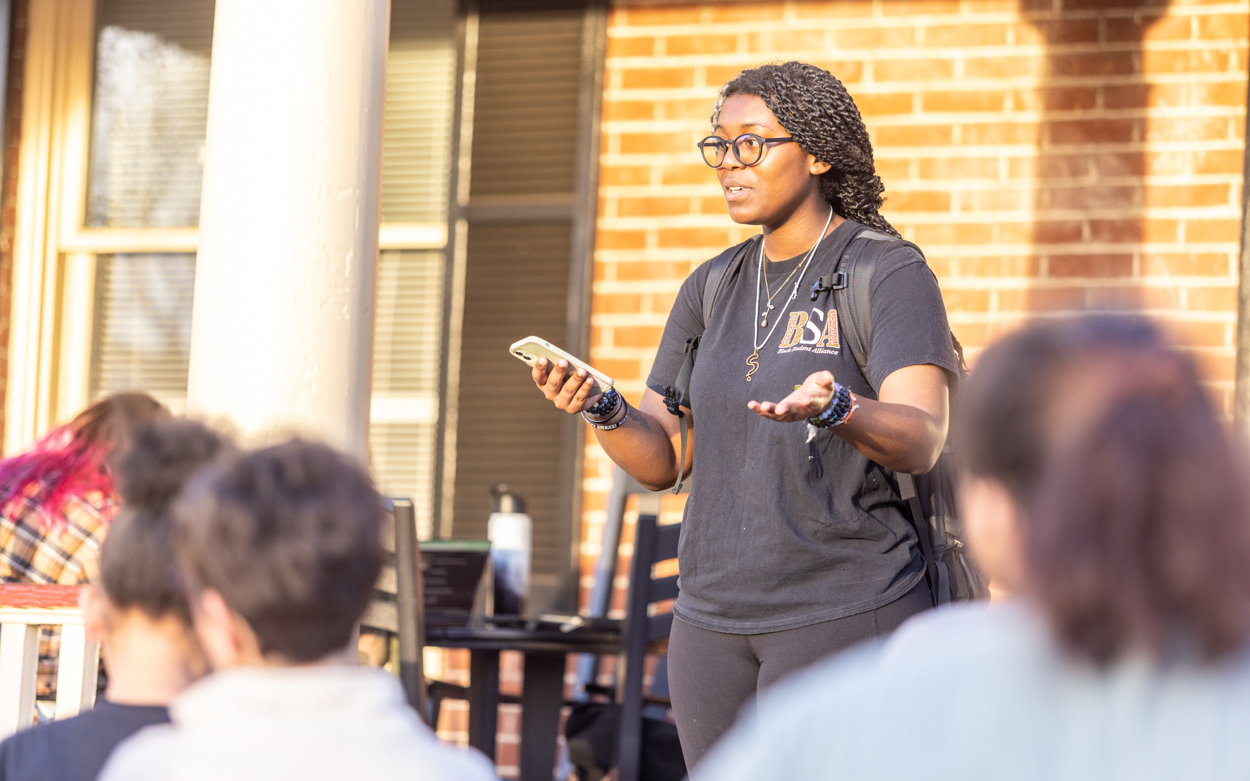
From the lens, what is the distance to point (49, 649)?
150 inches

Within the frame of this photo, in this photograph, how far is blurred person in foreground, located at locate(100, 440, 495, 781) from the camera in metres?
1.39

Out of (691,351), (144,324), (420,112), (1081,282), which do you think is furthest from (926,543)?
(144,324)

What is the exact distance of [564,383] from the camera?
2.64 m

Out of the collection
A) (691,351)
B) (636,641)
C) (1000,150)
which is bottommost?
(636,641)

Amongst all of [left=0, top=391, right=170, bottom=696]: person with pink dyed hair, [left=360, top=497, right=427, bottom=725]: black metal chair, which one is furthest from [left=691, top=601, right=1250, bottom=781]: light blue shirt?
[left=0, top=391, right=170, bottom=696]: person with pink dyed hair

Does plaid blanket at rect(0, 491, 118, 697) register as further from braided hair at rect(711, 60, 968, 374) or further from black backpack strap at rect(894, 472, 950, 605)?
black backpack strap at rect(894, 472, 950, 605)

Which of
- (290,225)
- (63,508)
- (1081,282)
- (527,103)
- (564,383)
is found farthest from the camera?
(527,103)

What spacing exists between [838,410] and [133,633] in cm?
112

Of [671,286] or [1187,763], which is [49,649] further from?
[1187,763]

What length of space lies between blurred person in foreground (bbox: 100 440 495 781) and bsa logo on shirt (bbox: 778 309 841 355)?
3.99ft

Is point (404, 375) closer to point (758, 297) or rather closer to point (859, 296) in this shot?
point (758, 297)

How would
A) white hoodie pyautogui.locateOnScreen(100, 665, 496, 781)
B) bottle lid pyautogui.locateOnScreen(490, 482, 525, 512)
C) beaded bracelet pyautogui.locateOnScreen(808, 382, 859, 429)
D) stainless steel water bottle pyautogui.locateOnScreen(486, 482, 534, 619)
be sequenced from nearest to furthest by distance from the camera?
white hoodie pyautogui.locateOnScreen(100, 665, 496, 781)
beaded bracelet pyautogui.locateOnScreen(808, 382, 859, 429)
stainless steel water bottle pyautogui.locateOnScreen(486, 482, 534, 619)
bottle lid pyautogui.locateOnScreen(490, 482, 525, 512)

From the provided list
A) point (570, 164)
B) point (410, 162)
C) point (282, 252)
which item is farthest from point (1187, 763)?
point (410, 162)

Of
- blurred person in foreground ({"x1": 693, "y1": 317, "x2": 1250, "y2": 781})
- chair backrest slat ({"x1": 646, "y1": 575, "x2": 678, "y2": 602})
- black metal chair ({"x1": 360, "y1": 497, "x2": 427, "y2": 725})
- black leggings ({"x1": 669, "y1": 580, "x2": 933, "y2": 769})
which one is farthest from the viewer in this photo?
chair backrest slat ({"x1": 646, "y1": 575, "x2": 678, "y2": 602})
